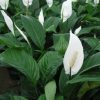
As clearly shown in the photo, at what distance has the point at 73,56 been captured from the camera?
912 millimetres

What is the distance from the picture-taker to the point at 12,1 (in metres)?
1.84

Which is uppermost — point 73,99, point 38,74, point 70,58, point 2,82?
point 70,58

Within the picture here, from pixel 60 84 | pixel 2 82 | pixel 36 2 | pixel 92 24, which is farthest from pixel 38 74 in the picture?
pixel 36 2

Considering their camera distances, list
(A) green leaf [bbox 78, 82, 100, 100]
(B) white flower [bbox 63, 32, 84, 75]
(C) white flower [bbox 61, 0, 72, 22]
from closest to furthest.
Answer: (B) white flower [bbox 63, 32, 84, 75] < (A) green leaf [bbox 78, 82, 100, 100] < (C) white flower [bbox 61, 0, 72, 22]

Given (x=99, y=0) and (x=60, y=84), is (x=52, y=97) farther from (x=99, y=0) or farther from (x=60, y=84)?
(x=99, y=0)

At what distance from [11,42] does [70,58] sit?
0.33 meters

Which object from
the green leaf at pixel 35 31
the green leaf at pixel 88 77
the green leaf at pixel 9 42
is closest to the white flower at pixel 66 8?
the green leaf at pixel 35 31

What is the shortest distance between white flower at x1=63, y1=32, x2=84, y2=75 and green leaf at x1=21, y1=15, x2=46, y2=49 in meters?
0.30

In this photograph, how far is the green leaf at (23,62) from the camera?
102cm

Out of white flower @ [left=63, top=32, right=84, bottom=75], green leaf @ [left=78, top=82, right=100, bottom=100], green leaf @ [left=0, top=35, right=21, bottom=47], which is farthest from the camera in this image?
green leaf @ [left=0, top=35, right=21, bottom=47]

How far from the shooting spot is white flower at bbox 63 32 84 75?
88cm

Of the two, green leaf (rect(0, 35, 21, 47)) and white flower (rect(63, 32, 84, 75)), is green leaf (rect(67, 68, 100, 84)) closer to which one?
white flower (rect(63, 32, 84, 75))

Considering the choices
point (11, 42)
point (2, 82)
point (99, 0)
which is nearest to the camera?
point (11, 42)

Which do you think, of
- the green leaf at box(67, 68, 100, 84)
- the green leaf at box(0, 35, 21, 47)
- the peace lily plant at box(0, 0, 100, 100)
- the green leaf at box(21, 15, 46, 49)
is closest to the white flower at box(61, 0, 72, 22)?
the peace lily plant at box(0, 0, 100, 100)
